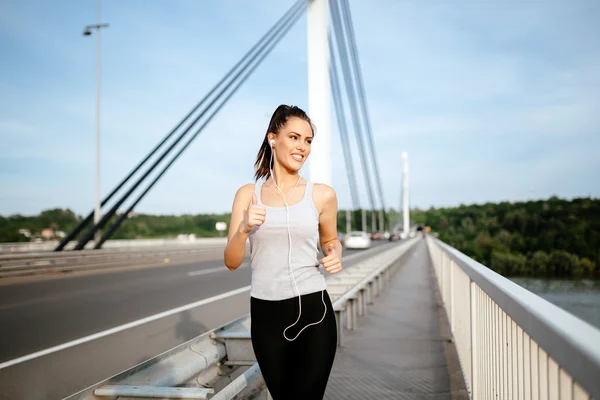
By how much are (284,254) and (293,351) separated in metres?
0.39

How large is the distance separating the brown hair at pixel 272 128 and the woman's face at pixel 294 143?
0.10ft

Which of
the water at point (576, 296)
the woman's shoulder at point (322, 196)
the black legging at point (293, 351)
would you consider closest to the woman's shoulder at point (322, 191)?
the woman's shoulder at point (322, 196)

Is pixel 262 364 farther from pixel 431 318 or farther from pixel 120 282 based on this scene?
pixel 120 282

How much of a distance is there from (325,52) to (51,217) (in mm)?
37044

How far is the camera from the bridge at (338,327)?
6.36 ft

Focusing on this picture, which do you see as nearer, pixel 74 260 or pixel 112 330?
pixel 112 330

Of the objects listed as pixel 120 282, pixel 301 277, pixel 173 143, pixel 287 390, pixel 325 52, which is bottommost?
pixel 120 282

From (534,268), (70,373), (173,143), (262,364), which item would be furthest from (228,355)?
(173,143)

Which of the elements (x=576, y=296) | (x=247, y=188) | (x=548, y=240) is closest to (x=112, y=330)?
(x=247, y=188)

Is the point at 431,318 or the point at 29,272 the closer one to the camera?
the point at 431,318

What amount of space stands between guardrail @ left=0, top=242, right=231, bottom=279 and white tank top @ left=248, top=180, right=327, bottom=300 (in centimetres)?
1231

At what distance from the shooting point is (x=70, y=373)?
493 centimetres

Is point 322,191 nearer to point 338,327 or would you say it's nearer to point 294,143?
point 294,143

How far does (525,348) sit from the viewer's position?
1.95 meters
